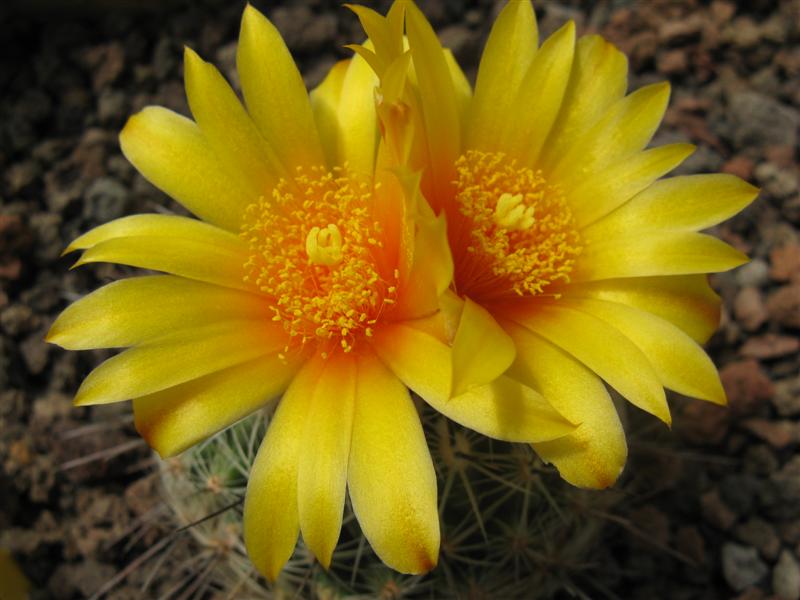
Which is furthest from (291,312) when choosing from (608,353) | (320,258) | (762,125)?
(762,125)

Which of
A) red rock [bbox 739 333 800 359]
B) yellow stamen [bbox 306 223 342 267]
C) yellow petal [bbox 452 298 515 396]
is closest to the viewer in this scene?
yellow petal [bbox 452 298 515 396]

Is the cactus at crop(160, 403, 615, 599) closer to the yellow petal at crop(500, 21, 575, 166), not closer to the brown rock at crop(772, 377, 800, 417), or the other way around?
the yellow petal at crop(500, 21, 575, 166)

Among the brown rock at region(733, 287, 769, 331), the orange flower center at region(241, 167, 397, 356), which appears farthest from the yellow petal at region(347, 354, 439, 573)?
the brown rock at region(733, 287, 769, 331)

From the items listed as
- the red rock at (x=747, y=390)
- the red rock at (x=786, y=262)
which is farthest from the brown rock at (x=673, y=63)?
the red rock at (x=747, y=390)

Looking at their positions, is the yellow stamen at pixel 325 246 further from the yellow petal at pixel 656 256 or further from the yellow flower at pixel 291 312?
the yellow petal at pixel 656 256

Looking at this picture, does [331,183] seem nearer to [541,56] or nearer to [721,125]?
[541,56]

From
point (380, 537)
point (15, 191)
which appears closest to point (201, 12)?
point (15, 191)

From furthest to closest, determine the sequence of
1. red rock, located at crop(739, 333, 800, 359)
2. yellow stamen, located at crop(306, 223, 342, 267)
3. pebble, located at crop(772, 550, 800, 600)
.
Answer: red rock, located at crop(739, 333, 800, 359), pebble, located at crop(772, 550, 800, 600), yellow stamen, located at crop(306, 223, 342, 267)
